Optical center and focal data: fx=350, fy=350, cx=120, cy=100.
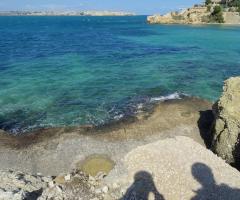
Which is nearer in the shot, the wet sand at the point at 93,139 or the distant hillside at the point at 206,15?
the wet sand at the point at 93,139

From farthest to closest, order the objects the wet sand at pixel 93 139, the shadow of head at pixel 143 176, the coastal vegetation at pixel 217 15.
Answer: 1. the coastal vegetation at pixel 217 15
2. the wet sand at pixel 93 139
3. the shadow of head at pixel 143 176

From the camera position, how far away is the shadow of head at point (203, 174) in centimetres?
1764

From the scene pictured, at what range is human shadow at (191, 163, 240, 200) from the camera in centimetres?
1673

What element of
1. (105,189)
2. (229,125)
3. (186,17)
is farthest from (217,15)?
(105,189)

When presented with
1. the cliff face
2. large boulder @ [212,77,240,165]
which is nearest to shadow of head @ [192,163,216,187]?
large boulder @ [212,77,240,165]

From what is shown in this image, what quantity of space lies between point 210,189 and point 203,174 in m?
1.21

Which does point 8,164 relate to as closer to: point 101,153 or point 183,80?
point 101,153

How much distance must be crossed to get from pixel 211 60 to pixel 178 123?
2825 cm

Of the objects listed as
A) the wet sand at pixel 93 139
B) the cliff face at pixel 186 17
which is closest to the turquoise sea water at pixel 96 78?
the wet sand at pixel 93 139

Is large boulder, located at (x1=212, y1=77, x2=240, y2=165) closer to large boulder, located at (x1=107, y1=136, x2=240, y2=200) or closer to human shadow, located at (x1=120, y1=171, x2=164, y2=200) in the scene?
large boulder, located at (x1=107, y1=136, x2=240, y2=200)

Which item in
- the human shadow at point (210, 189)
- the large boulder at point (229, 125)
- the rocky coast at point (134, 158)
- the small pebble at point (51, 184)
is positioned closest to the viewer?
the human shadow at point (210, 189)

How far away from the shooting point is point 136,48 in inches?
2539

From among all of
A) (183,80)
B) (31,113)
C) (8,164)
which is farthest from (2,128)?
(183,80)

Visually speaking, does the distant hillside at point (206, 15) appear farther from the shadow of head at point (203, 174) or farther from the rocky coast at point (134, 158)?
the shadow of head at point (203, 174)
